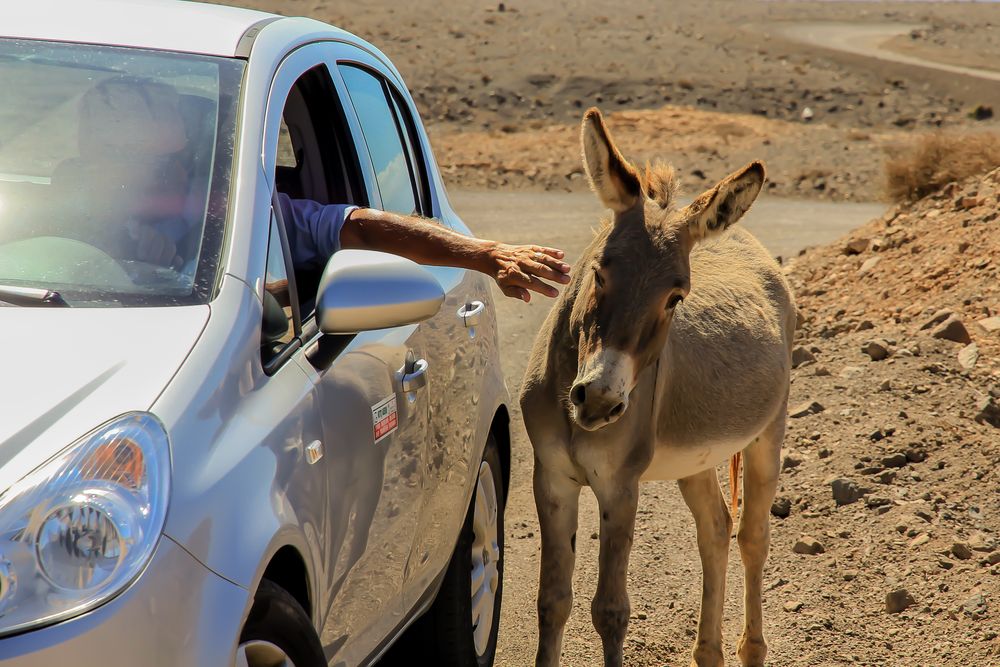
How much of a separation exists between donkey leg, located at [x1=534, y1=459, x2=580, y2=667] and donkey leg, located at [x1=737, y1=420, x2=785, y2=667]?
121 cm

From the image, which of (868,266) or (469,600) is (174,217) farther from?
(868,266)

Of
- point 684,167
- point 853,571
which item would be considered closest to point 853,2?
point 684,167

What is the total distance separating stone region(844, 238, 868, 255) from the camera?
12.2m

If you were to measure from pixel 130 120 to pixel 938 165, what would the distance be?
10.9 metres

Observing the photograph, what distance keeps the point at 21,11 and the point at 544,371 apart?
2203mm

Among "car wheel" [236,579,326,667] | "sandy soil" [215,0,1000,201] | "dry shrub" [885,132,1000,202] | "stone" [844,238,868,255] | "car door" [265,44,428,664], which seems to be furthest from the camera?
"sandy soil" [215,0,1000,201]

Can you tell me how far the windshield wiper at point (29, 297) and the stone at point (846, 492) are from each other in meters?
5.15

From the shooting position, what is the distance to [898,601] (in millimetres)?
5980

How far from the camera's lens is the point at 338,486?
325 cm

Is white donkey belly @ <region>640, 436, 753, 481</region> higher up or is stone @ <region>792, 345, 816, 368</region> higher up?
white donkey belly @ <region>640, 436, 753, 481</region>

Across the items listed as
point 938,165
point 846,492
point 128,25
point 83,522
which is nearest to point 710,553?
point 846,492

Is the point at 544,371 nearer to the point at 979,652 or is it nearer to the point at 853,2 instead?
the point at 979,652

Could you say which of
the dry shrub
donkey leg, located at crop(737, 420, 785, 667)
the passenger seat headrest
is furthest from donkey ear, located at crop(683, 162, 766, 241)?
the dry shrub

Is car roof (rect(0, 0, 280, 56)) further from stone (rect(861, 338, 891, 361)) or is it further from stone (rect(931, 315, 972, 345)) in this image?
stone (rect(931, 315, 972, 345))
